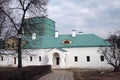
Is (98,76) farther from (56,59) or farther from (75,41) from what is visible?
(75,41)

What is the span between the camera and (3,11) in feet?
100

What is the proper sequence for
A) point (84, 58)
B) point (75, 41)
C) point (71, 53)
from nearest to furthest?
point (84, 58)
point (71, 53)
point (75, 41)

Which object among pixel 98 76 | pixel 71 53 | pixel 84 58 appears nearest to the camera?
pixel 98 76

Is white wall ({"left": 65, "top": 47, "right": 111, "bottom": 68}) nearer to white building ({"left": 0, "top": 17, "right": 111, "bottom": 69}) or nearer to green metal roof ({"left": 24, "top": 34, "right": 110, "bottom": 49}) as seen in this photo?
white building ({"left": 0, "top": 17, "right": 111, "bottom": 69})

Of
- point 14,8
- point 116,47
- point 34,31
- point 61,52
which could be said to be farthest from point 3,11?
point 61,52

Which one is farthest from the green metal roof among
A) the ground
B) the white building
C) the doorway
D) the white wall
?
the ground

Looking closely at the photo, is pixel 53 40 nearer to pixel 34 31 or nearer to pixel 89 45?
pixel 89 45

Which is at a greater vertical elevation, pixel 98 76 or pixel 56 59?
pixel 56 59

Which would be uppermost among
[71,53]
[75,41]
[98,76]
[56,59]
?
[75,41]

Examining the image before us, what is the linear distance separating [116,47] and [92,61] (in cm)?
1403

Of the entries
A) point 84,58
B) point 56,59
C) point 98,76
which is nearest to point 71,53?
point 84,58

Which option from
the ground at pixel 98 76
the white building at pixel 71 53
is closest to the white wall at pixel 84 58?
the white building at pixel 71 53

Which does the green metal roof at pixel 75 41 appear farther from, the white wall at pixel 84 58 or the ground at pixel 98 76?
the ground at pixel 98 76

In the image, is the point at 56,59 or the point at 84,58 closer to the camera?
the point at 84,58
